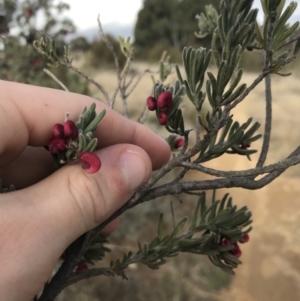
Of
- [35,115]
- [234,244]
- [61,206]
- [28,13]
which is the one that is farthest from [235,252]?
[28,13]

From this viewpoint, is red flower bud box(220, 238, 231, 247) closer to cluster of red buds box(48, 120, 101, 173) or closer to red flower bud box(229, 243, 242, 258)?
red flower bud box(229, 243, 242, 258)

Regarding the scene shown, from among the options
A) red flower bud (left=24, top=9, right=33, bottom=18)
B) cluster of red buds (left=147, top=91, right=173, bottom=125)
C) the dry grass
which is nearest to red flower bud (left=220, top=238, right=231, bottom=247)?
cluster of red buds (left=147, top=91, right=173, bottom=125)

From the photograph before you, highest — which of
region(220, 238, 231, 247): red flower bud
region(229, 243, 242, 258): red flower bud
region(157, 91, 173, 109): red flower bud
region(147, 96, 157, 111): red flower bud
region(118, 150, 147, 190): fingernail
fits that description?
region(157, 91, 173, 109): red flower bud

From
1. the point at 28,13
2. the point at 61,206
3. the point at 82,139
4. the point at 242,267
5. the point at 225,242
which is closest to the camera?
the point at 82,139

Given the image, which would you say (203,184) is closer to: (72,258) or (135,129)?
(72,258)

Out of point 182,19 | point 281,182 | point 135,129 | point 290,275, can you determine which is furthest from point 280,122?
point 182,19

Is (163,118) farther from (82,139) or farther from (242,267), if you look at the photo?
(242,267)
